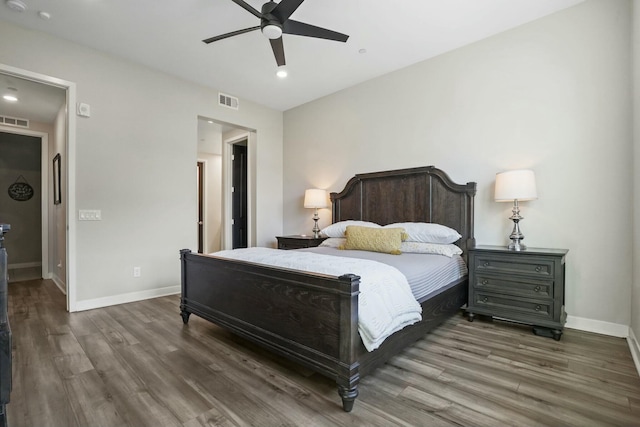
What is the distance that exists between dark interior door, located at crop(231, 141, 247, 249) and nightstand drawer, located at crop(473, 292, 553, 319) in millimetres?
4413

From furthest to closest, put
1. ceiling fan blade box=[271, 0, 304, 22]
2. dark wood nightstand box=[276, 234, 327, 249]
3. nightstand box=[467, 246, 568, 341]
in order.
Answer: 1. dark wood nightstand box=[276, 234, 327, 249]
2. nightstand box=[467, 246, 568, 341]
3. ceiling fan blade box=[271, 0, 304, 22]

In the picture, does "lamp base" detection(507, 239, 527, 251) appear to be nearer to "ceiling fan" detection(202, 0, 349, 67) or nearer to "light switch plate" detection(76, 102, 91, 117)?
"ceiling fan" detection(202, 0, 349, 67)

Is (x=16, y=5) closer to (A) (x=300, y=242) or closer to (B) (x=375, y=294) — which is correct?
(A) (x=300, y=242)

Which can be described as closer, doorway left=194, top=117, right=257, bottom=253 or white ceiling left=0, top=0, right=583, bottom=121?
white ceiling left=0, top=0, right=583, bottom=121

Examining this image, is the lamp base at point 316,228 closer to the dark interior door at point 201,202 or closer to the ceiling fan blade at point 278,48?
the ceiling fan blade at point 278,48

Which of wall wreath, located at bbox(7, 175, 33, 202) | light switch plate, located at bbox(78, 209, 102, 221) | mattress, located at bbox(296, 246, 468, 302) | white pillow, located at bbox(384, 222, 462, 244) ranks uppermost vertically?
wall wreath, located at bbox(7, 175, 33, 202)

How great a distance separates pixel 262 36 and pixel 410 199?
242 centimetres

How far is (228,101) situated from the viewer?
4.65 m

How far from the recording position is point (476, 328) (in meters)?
2.77

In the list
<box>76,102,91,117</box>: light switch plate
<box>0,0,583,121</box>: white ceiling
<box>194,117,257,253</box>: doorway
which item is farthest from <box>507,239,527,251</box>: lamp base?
<box>76,102,91,117</box>: light switch plate

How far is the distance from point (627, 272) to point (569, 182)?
852mm

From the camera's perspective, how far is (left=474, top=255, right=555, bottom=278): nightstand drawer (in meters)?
2.55

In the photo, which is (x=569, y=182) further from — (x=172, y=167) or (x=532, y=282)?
(x=172, y=167)

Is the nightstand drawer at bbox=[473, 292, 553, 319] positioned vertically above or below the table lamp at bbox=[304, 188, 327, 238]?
below
